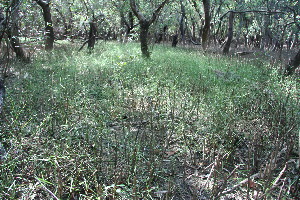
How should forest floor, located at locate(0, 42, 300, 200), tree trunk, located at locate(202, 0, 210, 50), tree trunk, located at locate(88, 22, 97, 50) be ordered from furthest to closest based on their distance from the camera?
1. tree trunk, located at locate(88, 22, 97, 50)
2. tree trunk, located at locate(202, 0, 210, 50)
3. forest floor, located at locate(0, 42, 300, 200)

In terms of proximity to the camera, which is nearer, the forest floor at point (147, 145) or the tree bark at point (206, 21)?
the forest floor at point (147, 145)

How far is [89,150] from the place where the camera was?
242cm

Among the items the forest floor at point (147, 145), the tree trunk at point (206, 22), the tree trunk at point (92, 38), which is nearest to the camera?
the forest floor at point (147, 145)

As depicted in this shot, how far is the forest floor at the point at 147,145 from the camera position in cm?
193

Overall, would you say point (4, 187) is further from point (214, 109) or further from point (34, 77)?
point (34, 77)

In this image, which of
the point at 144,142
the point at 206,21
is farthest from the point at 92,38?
the point at 144,142

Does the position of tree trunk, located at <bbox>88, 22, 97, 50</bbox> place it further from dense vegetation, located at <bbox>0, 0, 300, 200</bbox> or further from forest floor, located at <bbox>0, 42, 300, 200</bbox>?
forest floor, located at <bbox>0, 42, 300, 200</bbox>

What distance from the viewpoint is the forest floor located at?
1.93m

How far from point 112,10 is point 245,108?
46.7 feet

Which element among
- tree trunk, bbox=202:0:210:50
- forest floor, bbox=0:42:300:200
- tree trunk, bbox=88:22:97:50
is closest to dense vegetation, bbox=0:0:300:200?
forest floor, bbox=0:42:300:200

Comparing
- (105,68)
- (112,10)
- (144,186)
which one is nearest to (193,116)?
(144,186)

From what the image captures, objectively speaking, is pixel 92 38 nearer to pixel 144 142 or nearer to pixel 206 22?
pixel 206 22

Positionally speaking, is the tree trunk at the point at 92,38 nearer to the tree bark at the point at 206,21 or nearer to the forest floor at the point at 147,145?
the tree bark at the point at 206,21

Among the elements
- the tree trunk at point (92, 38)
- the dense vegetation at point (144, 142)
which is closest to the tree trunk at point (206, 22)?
the dense vegetation at point (144, 142)
